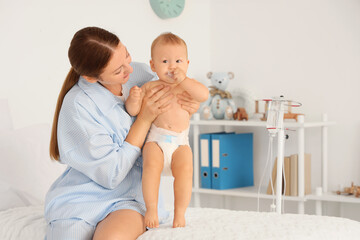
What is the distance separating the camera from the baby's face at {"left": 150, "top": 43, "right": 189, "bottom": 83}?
4.92 feet

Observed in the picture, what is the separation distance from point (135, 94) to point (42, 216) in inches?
22.6

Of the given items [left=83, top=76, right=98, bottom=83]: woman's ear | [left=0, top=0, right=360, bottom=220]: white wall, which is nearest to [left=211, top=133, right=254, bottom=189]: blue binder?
[left=0, top=0, right=360, bottom=220]: white wall

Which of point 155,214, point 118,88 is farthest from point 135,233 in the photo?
point 118,88

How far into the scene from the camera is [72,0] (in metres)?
2.51

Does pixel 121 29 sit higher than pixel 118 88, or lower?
higher

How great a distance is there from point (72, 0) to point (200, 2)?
1.16m

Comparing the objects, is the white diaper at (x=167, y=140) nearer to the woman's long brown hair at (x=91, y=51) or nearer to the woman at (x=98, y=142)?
the woman at (x=98, y=142)

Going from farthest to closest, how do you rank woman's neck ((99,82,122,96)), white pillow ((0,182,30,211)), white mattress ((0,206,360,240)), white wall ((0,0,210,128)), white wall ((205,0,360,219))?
1. white wall ((205,0,360,219))
2. white wall ((0,0,210,128))
3. white pillow ((0,182,30,211))
4. woman's neck ((99,82,122,96))
5. white mattress ((0,206,360,240))

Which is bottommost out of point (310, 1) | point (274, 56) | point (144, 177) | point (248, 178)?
point (248, 178)

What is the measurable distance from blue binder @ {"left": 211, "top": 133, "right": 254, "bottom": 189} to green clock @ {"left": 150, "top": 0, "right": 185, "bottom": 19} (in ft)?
2.67

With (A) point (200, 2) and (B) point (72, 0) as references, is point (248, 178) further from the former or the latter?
(B) point (72, 0)

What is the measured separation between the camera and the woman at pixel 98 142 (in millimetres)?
1453

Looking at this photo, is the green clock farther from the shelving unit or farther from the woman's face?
the woman's face

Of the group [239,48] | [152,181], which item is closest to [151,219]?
[152,181]
